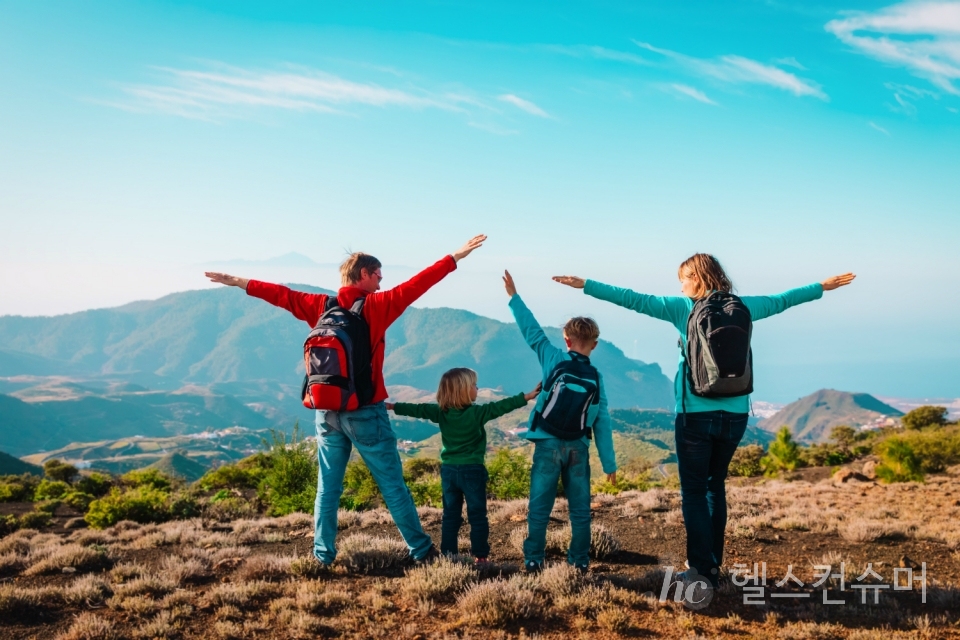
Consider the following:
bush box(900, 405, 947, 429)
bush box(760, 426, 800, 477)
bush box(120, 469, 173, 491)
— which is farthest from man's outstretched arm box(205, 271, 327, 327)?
bush box(900, 405, 947, 429)

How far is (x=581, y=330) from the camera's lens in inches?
205

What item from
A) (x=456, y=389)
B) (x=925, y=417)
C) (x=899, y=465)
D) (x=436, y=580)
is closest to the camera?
(x=436, y=580)

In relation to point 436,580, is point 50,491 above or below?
below

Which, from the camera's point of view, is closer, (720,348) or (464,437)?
(720,348)

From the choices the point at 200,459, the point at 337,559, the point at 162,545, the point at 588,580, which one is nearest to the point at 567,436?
the point at 588,580

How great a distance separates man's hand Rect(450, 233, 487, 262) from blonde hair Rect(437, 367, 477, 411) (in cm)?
98

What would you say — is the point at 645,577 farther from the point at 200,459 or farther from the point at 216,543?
the point at 200,459

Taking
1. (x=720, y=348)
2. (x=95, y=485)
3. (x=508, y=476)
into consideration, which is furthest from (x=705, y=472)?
(x=95, y=485)

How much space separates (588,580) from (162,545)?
6.33 m

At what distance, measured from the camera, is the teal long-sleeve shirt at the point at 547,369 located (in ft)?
17.1

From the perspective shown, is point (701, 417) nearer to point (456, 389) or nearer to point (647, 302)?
point (647, 302)

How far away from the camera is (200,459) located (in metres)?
168

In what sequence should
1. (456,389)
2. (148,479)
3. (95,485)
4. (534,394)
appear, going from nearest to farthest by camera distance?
(534,394)
(456,389)
(148,479)
(95,485)

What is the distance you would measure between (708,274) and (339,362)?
2905mm
